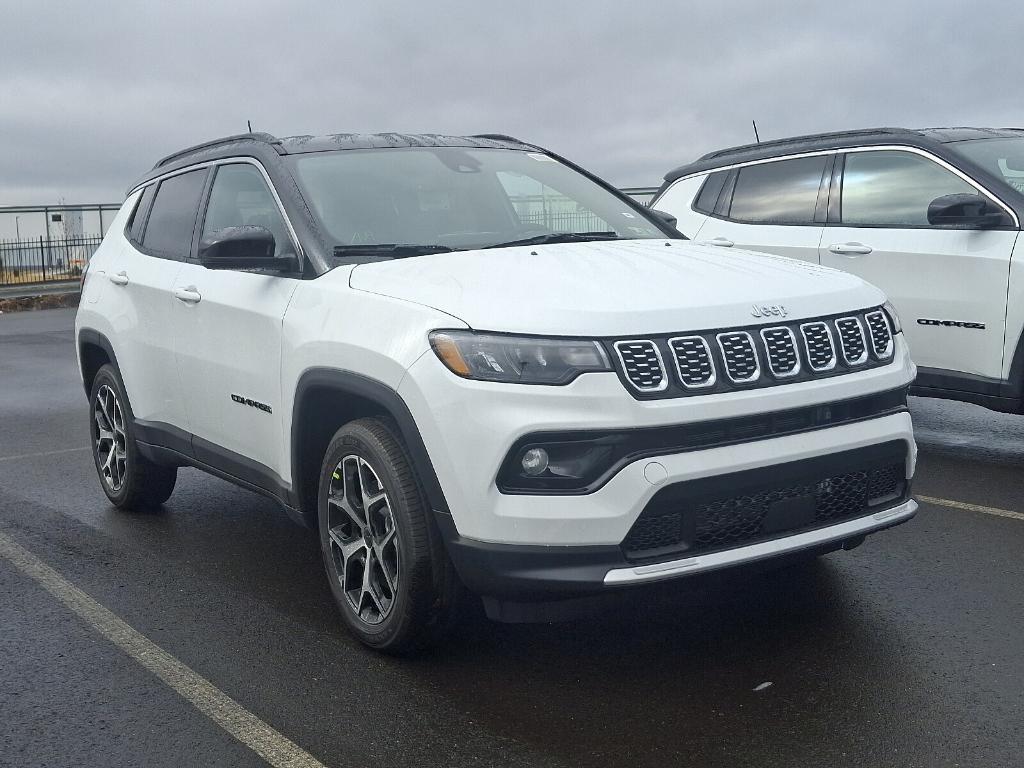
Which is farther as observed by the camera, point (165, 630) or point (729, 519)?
point (165, 630)

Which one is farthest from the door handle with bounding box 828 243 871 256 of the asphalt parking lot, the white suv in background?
the asphalt parking lot

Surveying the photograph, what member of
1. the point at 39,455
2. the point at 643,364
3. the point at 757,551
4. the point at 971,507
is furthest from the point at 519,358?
the point at 39,455

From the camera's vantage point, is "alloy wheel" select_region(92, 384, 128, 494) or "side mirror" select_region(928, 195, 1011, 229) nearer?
"alloy wheel" select_region(92, 384, 128, 494)

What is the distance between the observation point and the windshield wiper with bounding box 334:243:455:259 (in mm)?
4527

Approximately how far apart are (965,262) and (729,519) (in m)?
3.87

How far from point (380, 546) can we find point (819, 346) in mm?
1603

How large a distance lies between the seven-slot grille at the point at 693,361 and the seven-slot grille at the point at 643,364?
0.19ft

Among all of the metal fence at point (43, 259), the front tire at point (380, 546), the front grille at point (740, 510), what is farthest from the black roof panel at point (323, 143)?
the metal fence at point (43, 259)

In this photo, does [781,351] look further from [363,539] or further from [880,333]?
[363,539]

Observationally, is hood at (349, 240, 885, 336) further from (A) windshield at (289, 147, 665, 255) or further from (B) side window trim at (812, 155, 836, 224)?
(B) side window trim at (812, 155, 836, 224)

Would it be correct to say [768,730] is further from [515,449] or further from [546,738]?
[515,449]

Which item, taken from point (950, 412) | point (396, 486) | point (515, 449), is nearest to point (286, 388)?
point (396, 486)

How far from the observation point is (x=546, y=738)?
140 inches

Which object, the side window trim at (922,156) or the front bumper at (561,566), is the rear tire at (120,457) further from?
the side window trim at (922,156)
